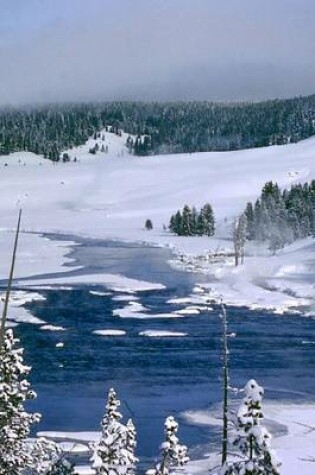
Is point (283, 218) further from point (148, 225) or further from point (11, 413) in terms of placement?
point (11, 413)

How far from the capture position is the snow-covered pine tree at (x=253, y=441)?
377 inches

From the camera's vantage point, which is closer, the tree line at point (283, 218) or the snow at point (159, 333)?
the snow at point (159, 333)

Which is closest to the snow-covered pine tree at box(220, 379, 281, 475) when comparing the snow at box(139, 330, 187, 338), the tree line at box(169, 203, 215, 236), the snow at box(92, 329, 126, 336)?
the snow at box(139, 330, 187, 338)

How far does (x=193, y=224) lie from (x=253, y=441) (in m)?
121

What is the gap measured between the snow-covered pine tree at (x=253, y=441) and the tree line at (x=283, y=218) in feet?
306

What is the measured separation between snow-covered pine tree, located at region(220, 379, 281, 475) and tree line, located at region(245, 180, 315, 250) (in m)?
93.4

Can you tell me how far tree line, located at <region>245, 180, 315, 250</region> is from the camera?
357 ft

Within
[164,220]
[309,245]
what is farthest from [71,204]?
[309,245]

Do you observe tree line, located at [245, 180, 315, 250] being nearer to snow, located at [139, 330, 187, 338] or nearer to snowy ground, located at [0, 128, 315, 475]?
snowy ground, located at [0, 128, 315, 475]

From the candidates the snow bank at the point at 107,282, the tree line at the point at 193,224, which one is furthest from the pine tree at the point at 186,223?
the snow bank at the point at 107,282

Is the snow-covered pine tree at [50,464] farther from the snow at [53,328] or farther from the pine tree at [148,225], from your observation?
the pine tree at [148,225]

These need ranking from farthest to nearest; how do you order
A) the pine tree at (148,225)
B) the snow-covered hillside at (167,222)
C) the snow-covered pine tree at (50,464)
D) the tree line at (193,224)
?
the pine tree at (148,225) < the tree line at (193,224) < the snow-covered hillside at (167,222) < the snow-covered pine tree at (50,464)

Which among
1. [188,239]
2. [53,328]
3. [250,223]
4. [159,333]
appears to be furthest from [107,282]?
[250,223]

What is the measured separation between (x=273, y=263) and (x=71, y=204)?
10880 cm
